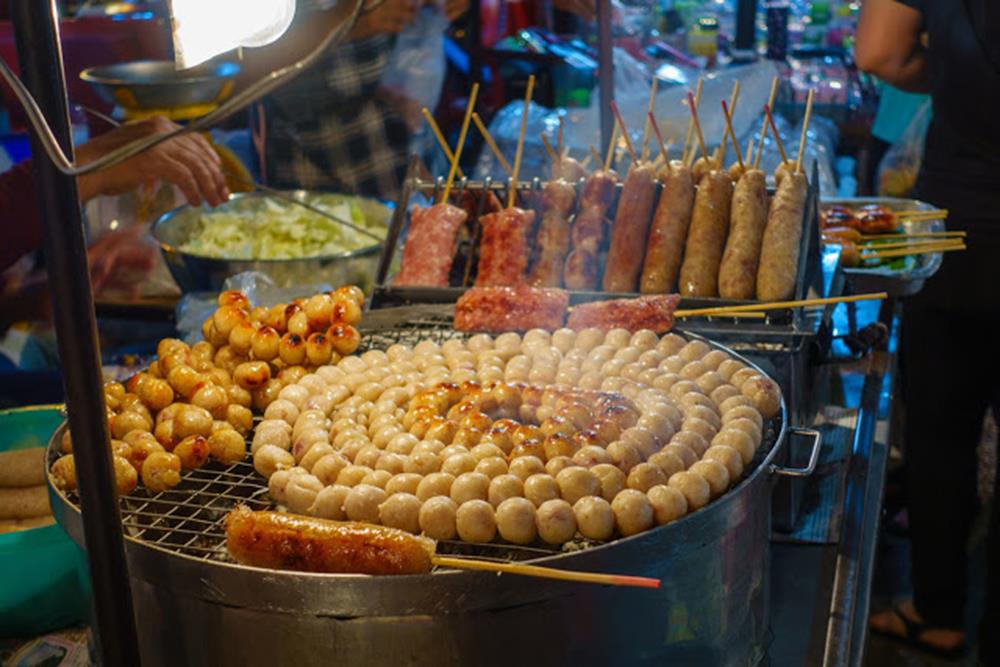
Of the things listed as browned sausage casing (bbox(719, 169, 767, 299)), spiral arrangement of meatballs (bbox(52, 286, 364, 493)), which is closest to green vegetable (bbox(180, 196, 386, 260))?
spiral arrangement of meatballs (bbox(52, 286, 364, 493))

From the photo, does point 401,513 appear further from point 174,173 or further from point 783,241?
point 174,173

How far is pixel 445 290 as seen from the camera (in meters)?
3.20

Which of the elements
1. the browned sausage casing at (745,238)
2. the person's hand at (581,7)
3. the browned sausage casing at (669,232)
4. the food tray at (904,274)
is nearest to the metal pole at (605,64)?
the browned sausage casing at (669,232)

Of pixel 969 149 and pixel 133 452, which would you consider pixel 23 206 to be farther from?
pixel 969 149

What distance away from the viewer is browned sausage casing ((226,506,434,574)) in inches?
67.4

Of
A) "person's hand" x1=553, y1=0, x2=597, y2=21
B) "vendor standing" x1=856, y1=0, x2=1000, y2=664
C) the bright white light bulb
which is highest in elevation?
the bright white light bulb

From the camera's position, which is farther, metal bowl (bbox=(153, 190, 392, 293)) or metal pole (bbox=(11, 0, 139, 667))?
metal bowl (bbox=(153, 190, 392, 293))

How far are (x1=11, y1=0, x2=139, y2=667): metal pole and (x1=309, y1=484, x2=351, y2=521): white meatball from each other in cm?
59

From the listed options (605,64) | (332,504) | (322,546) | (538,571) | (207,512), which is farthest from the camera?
(605,64)

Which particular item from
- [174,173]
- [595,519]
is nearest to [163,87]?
[174,173]

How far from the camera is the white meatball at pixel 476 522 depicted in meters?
1.88

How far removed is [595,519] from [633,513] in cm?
7

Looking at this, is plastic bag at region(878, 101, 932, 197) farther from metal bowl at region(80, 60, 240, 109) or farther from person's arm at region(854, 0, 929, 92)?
metal bowl at region(80, 60, 240, 109)

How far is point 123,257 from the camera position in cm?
409
